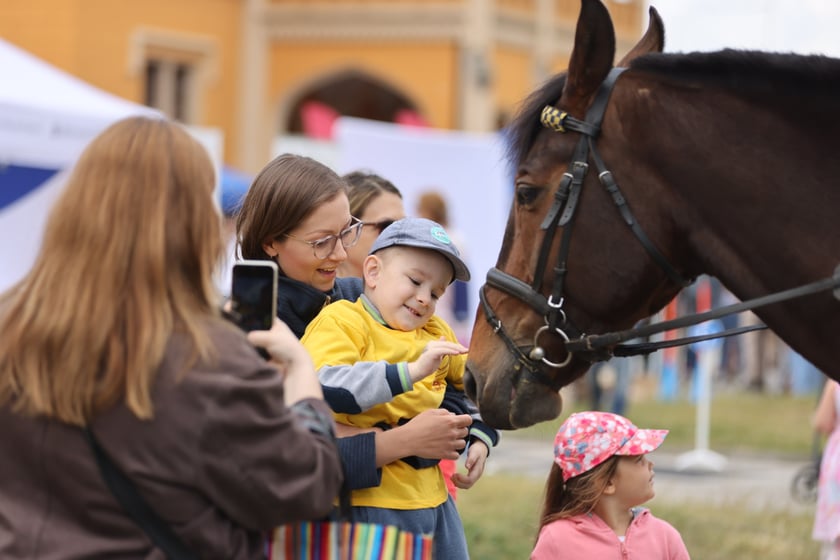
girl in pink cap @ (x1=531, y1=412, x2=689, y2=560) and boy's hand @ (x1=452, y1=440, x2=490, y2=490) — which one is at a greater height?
boy's hand @ (x1=452, y1=440, x2=490, y2=490)

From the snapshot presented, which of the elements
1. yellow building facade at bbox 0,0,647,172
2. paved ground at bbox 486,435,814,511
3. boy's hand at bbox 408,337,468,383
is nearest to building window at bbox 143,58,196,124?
yellow building facade at bbox 0,0,647,172

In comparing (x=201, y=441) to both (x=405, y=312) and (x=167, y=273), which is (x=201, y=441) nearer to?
(x=167, y=273)

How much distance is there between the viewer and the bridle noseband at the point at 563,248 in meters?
3.10

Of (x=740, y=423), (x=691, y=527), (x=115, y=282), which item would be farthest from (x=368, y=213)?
(x=740, y=423)

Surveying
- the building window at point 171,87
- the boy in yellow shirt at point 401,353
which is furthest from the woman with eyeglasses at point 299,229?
the building window at point 171,87

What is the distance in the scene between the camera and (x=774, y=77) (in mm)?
3084

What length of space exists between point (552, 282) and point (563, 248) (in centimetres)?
9

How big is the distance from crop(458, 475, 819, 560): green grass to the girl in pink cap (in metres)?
2.71

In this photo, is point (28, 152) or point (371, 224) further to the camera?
point (28, 152)

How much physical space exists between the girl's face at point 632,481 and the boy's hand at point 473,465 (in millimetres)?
503

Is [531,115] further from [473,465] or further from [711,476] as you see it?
[711,476]

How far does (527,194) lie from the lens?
3.19 m

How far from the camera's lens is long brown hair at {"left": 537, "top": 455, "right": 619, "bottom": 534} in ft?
11.7

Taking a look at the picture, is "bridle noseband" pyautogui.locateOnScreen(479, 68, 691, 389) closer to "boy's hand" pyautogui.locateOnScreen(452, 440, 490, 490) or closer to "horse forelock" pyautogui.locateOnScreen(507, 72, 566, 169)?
"horse forelock" pyautogui.locateOnScreen(507, 72, 566, 169)
